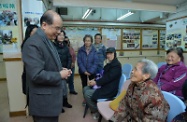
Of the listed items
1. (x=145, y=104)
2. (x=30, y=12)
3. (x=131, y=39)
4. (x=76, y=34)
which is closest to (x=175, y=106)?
(x=145, y=104)

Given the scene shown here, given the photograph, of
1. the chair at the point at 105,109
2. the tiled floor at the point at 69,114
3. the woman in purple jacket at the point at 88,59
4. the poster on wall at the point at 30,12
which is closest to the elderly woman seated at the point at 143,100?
the chair at the point at 105,109

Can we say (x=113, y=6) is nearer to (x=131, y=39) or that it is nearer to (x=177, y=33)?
(x=177, y=33)

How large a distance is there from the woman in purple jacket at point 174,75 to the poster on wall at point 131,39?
416cm

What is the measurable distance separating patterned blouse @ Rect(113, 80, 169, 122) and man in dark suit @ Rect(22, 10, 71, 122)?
605 millimetres

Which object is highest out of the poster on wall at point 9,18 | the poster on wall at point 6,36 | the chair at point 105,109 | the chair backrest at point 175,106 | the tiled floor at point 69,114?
the poster on wall at point 9,18

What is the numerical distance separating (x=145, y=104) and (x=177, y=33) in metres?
4.07

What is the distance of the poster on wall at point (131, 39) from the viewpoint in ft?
20.6

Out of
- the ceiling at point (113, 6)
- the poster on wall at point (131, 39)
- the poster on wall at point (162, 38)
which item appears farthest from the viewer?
the poster on wall at point (162, 38)

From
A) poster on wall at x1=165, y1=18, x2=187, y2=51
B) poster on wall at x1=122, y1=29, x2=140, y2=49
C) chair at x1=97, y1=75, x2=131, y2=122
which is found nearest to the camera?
chair at x1=97, y1=75, x2=131, y2=122

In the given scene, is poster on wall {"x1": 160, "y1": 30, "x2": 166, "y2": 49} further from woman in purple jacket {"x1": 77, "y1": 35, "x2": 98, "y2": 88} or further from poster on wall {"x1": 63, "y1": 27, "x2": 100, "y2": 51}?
woman in purple jacket {"x1": 77, "y1": 35, "x2": 98, "y2": 88}

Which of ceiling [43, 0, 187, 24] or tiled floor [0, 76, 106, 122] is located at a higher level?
ceiling [43, 0, 187, 24]

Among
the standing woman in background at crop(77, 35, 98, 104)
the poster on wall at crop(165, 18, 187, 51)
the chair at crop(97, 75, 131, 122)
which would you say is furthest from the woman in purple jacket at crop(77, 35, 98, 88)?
the poster on wall at crop(165, 18, 187, 51)

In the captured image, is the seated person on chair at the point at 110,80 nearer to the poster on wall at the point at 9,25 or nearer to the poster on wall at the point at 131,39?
the poster on wall at the point at 9,25

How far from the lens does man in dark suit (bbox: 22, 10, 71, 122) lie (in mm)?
1001
